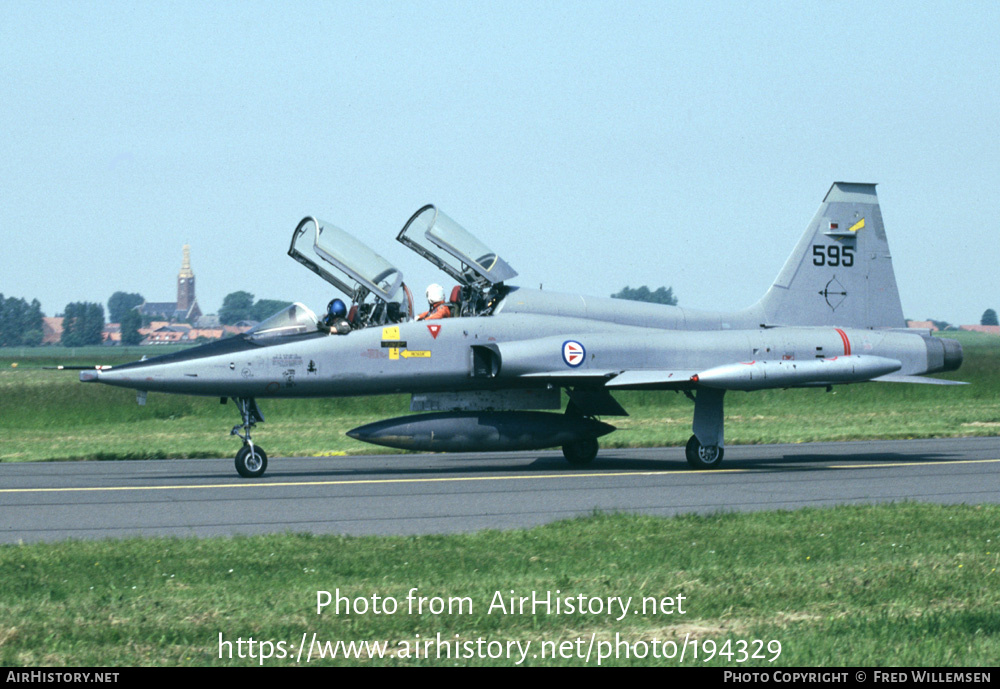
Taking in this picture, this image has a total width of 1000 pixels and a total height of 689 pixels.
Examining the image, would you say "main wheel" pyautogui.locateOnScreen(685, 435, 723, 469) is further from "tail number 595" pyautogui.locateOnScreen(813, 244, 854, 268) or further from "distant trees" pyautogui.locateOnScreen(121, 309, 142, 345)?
"distant trees" pyautogui.locateOnScreen(121, 309, 142, 345)

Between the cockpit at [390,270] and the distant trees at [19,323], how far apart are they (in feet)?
539

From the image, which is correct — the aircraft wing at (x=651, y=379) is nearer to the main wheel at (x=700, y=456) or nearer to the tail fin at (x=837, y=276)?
the main wheel at (x=700, y=456)

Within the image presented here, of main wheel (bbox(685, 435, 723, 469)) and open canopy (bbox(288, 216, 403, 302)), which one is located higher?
open canopy (bbox(288, 216, 403, 302))

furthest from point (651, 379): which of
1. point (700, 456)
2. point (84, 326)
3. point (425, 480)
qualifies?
point (84, 326)

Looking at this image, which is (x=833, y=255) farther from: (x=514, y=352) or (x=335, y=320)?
(x=335, y=320)

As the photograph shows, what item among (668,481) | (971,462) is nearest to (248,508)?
(668,481)

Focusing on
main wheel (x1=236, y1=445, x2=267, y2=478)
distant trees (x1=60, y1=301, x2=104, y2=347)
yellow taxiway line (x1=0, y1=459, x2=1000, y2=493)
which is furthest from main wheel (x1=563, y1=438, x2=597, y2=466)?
distant trees (x1=60, y1=301, x2=104, y2=347)

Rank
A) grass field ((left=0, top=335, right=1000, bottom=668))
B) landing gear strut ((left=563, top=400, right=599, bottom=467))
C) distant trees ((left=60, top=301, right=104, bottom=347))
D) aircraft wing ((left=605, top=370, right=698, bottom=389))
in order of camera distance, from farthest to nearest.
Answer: distant trees ((left=60, top=301, right=104, bottom=347)) < landing gear strut ((left=563, top=400, right=599, bottom=467)) < aircraft wing ((left=605, top=370, right=698, bottom=389)) < grass field ((left=0, top=335, right=1000, bottom=668))

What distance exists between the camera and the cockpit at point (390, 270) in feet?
58.6

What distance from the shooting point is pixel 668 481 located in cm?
1638

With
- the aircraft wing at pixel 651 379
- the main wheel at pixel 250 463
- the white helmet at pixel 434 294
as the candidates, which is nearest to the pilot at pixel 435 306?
the white helmet at pixel 434 294

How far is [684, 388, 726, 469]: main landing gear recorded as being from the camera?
18438 mm

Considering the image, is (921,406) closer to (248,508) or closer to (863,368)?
A: (863,368)

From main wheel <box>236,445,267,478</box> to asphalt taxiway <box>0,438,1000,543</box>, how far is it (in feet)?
0.69
